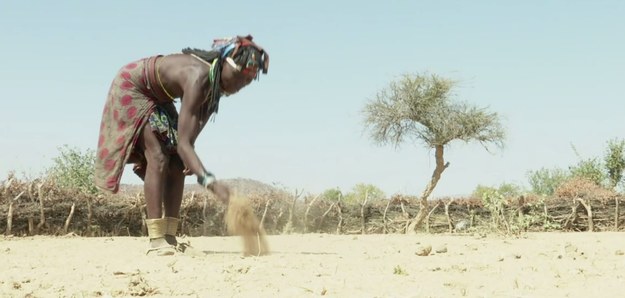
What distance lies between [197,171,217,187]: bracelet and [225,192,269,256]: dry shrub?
7.6 inches

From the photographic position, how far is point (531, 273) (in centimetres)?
395

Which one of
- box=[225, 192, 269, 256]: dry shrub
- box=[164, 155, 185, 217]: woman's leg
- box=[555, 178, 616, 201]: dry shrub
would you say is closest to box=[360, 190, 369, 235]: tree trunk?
box=[555, 178, 616, 201]: dry shrub

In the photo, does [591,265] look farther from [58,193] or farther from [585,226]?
[585,226]

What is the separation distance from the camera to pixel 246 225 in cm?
455

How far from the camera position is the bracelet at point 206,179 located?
4461 mm

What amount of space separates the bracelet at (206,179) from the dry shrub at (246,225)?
7.6 inches

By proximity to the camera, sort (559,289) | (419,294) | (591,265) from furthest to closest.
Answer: (591,265) → (559,289) → (419,294)

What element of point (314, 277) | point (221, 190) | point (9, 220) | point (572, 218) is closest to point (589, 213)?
point (572, 218)

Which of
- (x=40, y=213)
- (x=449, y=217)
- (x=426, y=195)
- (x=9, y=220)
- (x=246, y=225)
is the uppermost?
(x=426, y=195)

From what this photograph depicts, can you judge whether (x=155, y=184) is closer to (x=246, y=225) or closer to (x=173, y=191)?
(x=173, y=191)

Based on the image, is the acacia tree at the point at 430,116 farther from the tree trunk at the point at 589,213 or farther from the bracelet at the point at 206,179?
the bracelet at the point at 206,179

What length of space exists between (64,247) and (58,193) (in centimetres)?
435

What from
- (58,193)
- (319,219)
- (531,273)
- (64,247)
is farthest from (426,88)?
(531,273)

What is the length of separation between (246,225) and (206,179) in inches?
16.7
